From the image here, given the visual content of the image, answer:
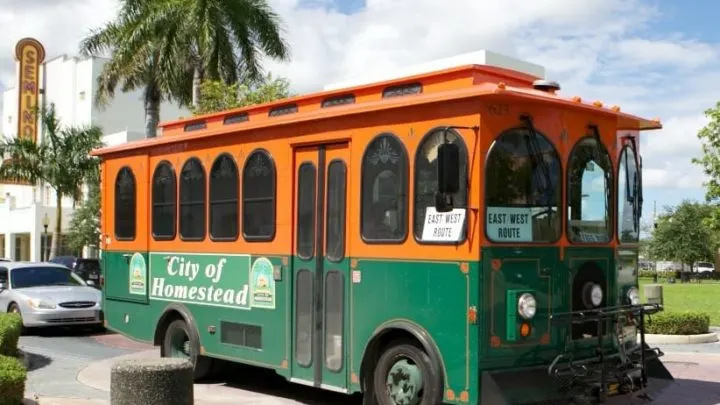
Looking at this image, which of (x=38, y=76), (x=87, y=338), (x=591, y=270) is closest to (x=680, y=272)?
(x=38, y=76)

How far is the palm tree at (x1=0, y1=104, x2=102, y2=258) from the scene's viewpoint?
29.0m

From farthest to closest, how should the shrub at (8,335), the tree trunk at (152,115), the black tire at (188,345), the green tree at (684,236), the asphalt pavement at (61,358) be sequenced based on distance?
the green tree at (684,236) → the tree trunk at (152,115) → the shrub at (8,335) → the black tire at (188,345) → the asphalt pavement at (61,358)

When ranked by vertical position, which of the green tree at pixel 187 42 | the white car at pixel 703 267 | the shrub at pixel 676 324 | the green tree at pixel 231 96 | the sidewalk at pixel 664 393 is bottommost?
the white car at pixel 703 267

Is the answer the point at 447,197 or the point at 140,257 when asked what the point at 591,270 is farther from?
the point at 140,257

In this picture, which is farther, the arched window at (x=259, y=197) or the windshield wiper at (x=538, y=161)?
the arched window at (x=259, y=197)

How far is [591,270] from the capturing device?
25.1 feet

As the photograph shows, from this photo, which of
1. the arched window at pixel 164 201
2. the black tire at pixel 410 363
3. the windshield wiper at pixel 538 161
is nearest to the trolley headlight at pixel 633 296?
the windshield wiper at pixel 538 161

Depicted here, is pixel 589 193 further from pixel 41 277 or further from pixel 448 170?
pixel 41 277

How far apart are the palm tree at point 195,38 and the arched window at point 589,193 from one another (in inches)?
680

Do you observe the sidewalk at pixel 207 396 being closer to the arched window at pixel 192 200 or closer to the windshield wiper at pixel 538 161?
the arched window at pixel 192 200

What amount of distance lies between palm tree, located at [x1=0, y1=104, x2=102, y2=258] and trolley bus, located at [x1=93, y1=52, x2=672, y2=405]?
2087 centimetres

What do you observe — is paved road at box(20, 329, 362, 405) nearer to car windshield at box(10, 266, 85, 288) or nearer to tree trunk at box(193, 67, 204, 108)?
car windshield at box(10, 266, 85, 288)

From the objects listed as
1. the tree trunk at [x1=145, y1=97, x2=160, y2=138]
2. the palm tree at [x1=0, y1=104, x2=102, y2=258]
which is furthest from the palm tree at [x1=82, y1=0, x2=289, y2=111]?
the palm tree at [x1=0, y1=104, x2=102, y2=258]

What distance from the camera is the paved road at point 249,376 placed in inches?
370
